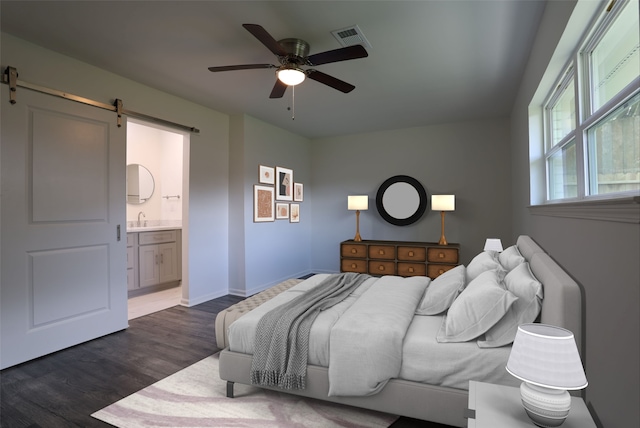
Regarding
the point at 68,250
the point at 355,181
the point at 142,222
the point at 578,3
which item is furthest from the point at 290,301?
the point at 142,222

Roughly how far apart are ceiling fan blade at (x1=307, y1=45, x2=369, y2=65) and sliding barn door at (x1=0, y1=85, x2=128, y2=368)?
231 cm

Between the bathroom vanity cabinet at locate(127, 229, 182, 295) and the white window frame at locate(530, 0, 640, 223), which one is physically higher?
the white window frame at locate(530, 0, 640, 223)

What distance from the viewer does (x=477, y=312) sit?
70.3 inches

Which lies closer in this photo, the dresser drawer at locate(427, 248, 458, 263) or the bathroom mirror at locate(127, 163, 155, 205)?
the dresser drawer at locate(427, 248, 458, 263)

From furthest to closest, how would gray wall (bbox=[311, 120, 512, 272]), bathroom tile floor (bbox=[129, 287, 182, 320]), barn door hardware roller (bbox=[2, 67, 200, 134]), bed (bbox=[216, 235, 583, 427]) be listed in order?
1. gray wall (bbox=[311, 120, 512, 272])
2. bathroom tile floor (bbox=[129, 287, 182, 320])
3. barn door hardware roller (bbox=[2, 67, 200, 134])
4. bed (bbox=[216, 235, 583, 427])

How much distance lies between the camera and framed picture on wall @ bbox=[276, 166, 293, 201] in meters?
5.42

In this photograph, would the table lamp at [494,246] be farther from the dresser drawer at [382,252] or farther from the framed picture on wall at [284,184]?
the framed picture on wall at [284,184]

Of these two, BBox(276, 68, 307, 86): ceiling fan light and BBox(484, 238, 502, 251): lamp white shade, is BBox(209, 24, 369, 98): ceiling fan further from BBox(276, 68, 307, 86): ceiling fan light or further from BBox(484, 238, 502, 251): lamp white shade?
BBox(484, 238, 502, 251): lamp white shade

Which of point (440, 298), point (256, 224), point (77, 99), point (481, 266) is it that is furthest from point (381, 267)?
point (77, 99)

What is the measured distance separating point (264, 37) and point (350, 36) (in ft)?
2.55

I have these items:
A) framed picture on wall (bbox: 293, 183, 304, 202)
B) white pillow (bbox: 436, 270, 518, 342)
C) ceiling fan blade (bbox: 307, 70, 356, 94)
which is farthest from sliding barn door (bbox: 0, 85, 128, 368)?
white pillow (bbox: 436, 270, 518, 342)

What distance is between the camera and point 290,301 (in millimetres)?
2537

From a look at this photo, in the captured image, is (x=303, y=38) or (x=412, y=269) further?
(x=412, y=269)

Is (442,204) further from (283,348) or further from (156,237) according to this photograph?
(156,237)
